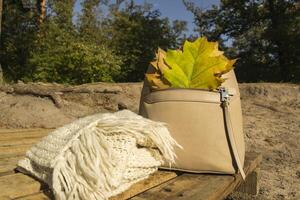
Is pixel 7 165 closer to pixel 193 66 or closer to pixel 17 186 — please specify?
pixel 17 186

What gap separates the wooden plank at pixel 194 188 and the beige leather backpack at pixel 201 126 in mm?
42

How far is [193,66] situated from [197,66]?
17 millimetres

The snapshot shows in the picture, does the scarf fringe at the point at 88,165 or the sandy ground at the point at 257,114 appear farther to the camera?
the sandy ground at the point at 257,114

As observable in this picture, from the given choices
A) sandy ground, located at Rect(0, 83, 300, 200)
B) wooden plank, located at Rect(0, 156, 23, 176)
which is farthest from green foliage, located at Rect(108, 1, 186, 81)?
wooden plank, located at Rect(0, 156, 23, 176)

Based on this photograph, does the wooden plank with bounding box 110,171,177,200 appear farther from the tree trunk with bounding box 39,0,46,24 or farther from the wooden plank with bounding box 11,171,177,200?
the tree trunk with bounding box 39,0,46,24

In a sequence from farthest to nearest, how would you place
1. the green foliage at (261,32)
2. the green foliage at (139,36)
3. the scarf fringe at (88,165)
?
1. the green foliage at (139,36)
2. the green foliage at (261,32)
3. the scarf fringe at (88,165)

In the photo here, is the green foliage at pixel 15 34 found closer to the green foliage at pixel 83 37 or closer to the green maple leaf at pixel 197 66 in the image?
the green foliage at pixel 83 37

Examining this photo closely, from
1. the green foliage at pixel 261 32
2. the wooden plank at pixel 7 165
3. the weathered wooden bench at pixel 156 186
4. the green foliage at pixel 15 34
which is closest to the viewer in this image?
the weathered wooden bench at pixel 156 186

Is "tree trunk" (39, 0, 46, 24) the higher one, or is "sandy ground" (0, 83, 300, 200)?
"tree trunk" (39, 0, 46, 24)

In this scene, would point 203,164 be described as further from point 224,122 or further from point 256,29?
point 256,29

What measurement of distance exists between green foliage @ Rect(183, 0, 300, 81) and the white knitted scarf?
11.3m

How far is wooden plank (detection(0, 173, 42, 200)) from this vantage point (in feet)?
4.21

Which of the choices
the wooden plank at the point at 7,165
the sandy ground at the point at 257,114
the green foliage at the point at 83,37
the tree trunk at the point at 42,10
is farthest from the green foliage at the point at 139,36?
the wooden plank at the point at 7,165

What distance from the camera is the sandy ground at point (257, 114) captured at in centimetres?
352
